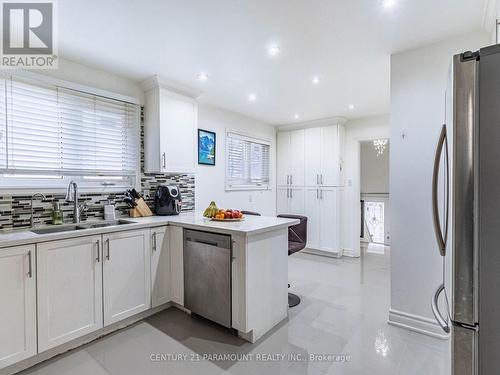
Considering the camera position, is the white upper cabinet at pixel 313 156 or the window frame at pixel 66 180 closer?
the window frame at pixel 66 180

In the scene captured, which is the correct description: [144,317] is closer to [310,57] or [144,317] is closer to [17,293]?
[17,293]

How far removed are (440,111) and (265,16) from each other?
5.36 ft

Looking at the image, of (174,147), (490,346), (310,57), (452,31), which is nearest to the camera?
(490,346)

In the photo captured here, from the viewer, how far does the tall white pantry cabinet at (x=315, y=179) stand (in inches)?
185

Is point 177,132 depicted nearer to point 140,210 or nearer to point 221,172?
point 140,210

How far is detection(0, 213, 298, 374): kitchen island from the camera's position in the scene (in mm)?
1805

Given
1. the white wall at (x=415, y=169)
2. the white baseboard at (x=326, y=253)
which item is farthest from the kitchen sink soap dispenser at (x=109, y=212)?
the white baseboard at (x=326, y=253)

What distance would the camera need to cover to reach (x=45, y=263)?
1904 millimetres

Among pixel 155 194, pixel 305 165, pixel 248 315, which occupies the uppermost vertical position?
pixel 305 165

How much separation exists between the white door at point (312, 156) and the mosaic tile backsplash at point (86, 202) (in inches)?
91.6

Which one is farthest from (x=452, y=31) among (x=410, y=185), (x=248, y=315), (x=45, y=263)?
(x=45, y=263)

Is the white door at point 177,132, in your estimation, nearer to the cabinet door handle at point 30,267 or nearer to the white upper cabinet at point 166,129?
the white upper cabinet at point 166,129

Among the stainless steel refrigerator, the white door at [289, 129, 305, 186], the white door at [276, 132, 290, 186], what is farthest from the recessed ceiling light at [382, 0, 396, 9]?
the white door at [276, 132, 290, 186]

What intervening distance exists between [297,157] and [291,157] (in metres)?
0.13
